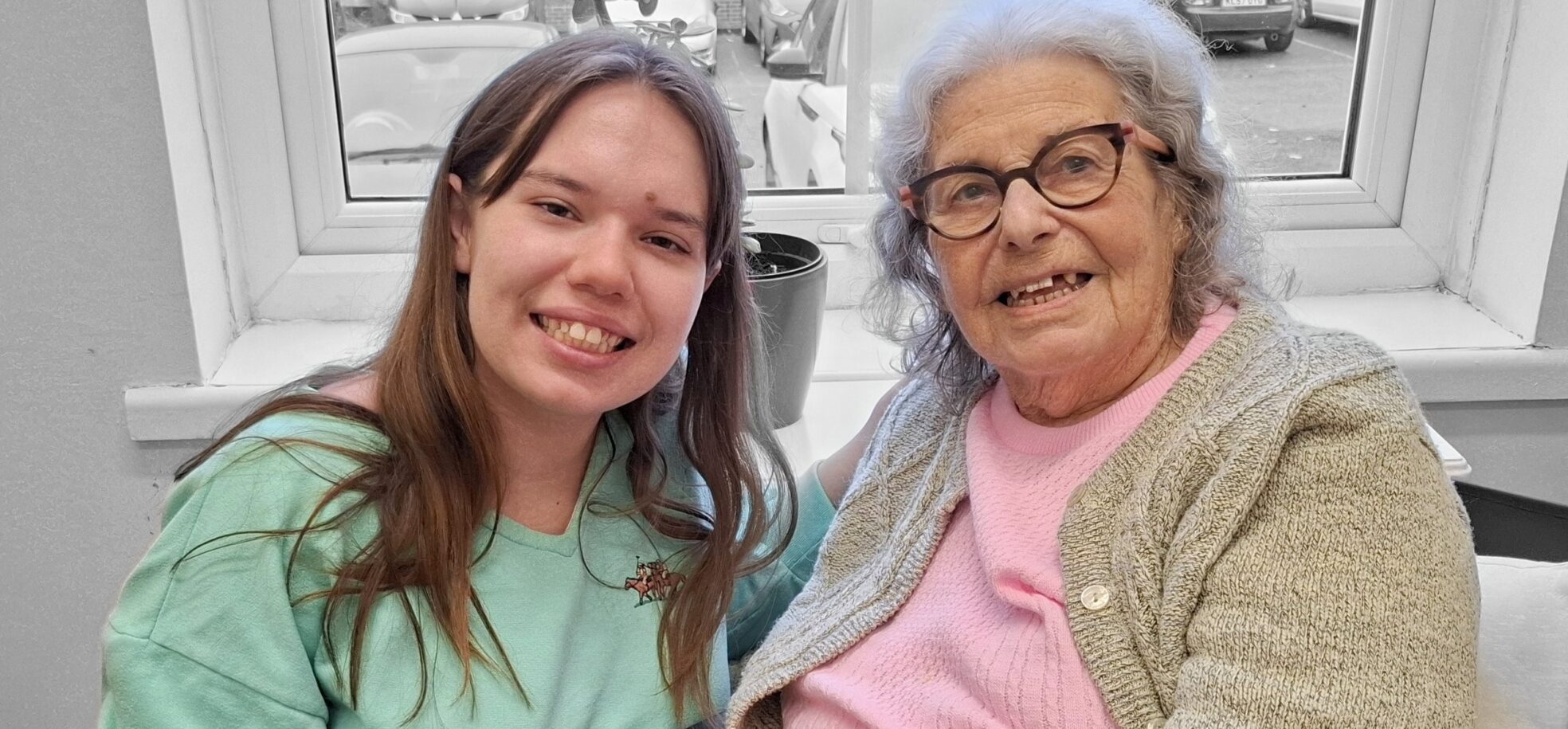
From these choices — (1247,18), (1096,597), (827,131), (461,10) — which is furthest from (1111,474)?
(461,10)

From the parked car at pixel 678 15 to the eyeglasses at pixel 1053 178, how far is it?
2.99 ft

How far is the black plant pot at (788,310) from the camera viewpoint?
63.8 inches

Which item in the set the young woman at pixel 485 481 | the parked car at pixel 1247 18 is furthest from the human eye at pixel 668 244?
the parked car at pixel 1247 18

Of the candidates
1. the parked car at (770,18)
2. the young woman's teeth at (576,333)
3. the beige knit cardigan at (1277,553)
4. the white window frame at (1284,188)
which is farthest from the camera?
the parked car at (770,18)

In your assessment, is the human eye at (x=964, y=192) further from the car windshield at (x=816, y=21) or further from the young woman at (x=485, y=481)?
the car windshield at (x=816, y=21)

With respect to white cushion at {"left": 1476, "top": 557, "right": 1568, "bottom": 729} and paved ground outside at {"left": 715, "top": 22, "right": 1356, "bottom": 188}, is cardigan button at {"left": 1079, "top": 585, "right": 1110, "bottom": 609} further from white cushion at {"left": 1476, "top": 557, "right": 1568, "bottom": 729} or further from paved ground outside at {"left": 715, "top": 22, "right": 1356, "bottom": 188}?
paved ground outside at {"left": 715, "top": 22, "right": 1356, "bottom": 188}

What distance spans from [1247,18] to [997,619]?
138 cm

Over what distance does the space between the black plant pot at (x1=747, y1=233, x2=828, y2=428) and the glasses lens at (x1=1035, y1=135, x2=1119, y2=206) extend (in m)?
0.52

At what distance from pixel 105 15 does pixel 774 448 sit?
3.38 ft

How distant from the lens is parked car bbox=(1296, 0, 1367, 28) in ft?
6.77

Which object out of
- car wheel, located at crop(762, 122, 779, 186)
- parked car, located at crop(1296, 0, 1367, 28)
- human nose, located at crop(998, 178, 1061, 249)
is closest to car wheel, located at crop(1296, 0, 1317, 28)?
parked car, located at crop(1296, 0, 1367, 28)

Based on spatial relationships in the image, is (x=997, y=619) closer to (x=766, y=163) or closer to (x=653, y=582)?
(x=653, y=582)

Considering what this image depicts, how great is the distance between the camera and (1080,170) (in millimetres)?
1145

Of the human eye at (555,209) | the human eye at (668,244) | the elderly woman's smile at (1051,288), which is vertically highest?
the human eye at (555,209)
